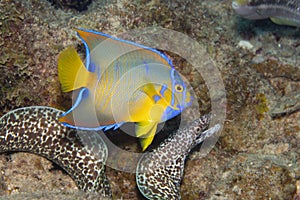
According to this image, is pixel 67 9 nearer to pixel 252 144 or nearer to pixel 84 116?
pixel 84 116

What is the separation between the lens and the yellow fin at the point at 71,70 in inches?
112

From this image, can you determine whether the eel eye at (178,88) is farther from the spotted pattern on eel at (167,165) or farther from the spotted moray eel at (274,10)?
the spotted moray eel at (274,10)

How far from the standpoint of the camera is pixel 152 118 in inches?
119

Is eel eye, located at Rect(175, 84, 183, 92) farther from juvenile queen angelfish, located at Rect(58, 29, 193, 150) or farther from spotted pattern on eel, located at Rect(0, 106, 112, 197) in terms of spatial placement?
spotted pattern on eel, located at Rect(0, 106, 112, 197)

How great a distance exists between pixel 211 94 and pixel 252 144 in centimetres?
92

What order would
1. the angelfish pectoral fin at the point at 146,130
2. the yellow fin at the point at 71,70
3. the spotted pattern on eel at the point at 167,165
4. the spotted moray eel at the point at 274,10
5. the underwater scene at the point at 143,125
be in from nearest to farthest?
the yellow fin at the point at 71,70, the angelfish pectoral fin at the point at 146,130, the spotted pattern on eel at the point at 167,165, the underwater scene at the point at 143,125, the spotted moray eel at the point at 274,10

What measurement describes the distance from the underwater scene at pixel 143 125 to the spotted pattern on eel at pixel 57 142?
0.01m

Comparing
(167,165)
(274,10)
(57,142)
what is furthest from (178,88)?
(274,10)

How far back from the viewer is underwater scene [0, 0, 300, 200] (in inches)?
152

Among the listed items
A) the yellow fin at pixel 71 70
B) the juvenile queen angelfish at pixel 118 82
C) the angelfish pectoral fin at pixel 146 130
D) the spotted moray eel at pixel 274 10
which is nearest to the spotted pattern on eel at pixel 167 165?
Answer: the angelfish pectoral fin at pixel 146 130

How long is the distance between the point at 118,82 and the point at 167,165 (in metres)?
1.38

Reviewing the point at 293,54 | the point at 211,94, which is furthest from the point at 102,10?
the point at 293,54

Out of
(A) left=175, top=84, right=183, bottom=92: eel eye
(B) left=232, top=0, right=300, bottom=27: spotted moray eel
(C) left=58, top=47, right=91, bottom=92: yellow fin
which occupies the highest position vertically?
(C) left=58, top=47, right=91, bottom=92: yellow fin

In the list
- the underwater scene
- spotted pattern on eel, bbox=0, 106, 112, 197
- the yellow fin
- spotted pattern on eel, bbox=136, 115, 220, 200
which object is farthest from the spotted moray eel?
the yellow fin
